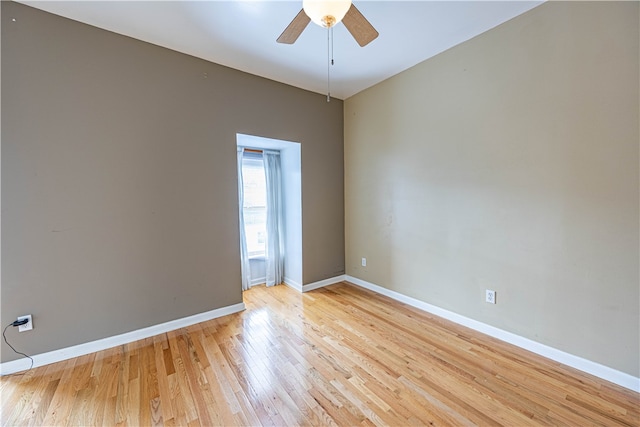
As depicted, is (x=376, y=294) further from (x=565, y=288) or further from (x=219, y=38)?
(x=219, y=38)

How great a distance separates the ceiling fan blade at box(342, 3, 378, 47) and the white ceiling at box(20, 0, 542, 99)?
1.37ft

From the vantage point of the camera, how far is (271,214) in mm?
3801

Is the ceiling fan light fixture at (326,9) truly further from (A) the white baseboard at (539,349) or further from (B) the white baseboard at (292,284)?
(B) the white baseboard at (292,284)

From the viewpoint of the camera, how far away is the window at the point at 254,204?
12.1 ft

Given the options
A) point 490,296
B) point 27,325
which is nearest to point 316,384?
point 490,296

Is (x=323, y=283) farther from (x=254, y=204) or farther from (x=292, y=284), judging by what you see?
(x=254, y=204)

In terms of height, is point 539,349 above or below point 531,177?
below

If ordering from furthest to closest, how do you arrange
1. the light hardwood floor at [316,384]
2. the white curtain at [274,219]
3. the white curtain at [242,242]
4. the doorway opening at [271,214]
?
the white curtain at [274,219], the doorway opening at [271,214], the white curtain at [242,242], the light hardwood floor at [316,384]

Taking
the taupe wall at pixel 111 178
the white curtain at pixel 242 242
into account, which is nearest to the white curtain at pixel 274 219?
the white curtain at pixel 242 242

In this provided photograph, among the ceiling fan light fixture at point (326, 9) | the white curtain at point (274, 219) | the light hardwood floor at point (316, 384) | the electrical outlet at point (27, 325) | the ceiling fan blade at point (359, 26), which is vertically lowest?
the light hardwood floor at point (316, 384)

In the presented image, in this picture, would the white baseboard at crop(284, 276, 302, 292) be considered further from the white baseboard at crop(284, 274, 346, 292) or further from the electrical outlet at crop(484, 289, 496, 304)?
the electrical outlet at crop(484, 289, 496, 304)

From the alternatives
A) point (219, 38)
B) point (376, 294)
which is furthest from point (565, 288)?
point (219, 38)

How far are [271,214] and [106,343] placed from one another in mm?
2215

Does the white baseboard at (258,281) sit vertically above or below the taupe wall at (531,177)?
below
